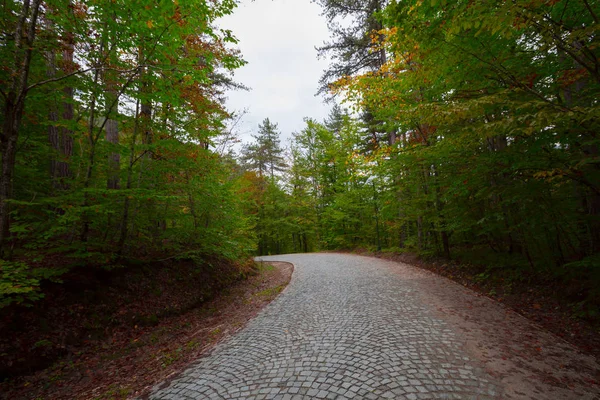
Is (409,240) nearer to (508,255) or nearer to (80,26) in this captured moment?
(508,255)

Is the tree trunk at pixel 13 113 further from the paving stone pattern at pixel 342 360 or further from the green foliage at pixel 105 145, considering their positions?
the paving stone pattern at pixel 342 360

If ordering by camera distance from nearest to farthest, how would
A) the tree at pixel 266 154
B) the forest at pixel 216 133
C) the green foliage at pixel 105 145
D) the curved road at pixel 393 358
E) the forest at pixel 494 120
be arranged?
the curved road at pixel 393 358, the forest at pixel 494 120, the forest at pixel 216 133, the green foliage at pixel 105 145, the tree at pixel 266 154

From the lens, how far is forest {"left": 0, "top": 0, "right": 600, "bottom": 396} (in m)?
3.63

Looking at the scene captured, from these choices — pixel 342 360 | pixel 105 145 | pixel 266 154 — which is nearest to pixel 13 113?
pixel 105 145

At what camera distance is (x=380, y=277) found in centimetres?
827

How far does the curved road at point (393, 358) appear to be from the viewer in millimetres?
2670

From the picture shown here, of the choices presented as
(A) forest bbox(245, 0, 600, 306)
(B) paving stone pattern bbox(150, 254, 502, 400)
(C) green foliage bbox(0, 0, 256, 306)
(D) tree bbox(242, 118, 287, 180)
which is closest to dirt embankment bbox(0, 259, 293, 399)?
(C) green foliage bbox(0, 0, 256, 306)

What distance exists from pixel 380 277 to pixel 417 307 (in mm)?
3137

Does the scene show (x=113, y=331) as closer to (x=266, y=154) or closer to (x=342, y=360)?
(x=342, y=360)

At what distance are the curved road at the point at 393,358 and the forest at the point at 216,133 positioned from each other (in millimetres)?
1891

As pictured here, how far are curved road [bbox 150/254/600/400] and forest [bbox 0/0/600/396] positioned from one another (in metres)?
1.89

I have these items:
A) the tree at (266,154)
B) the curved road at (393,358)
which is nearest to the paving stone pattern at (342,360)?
the curved road at (393,358)

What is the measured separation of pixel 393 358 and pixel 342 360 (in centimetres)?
66

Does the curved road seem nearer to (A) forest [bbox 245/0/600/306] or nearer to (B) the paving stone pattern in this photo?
(B) the paving stone pattern
